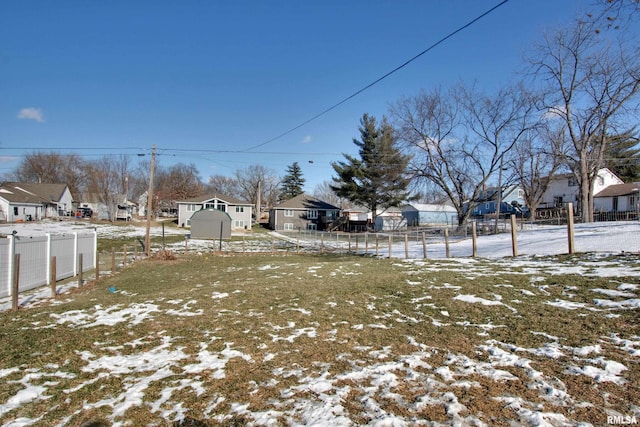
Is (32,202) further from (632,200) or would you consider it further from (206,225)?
(632,200)

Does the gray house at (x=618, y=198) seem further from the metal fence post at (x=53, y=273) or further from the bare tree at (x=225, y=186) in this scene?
the bare tree at (x=225, y=186)

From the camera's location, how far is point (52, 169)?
62656mm

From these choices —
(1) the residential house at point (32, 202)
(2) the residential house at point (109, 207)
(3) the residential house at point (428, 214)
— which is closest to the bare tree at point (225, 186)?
(2) the residential house at point (109, 207)

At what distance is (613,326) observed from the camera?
4473mm

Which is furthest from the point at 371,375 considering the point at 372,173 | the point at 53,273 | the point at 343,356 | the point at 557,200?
the point at 557,200

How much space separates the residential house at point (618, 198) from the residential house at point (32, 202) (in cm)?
6803

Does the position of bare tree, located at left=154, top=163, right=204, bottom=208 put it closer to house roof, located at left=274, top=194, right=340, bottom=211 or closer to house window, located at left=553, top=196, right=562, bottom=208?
house roof, located at left=274, top=194, right=340, bottom=211

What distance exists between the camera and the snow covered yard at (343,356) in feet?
9.42

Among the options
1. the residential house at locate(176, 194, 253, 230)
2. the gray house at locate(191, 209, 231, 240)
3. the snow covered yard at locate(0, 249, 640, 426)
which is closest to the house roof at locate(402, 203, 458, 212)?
the residential house at locate(176, 194, 253, 230)

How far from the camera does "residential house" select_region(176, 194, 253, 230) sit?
142 feet

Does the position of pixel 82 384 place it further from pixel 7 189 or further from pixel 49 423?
pixel 7 189

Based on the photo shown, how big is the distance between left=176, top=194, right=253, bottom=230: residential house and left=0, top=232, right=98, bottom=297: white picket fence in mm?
29447

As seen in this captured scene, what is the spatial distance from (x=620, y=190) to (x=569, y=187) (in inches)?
208

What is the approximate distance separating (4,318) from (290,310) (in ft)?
18.3
